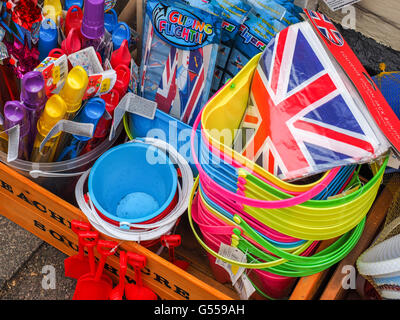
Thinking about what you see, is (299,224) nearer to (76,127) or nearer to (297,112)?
(297,112)

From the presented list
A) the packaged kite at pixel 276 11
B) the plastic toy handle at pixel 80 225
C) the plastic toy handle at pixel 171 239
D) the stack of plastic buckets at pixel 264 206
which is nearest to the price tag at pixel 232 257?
the stack of plastic buckets at pixel 264 206

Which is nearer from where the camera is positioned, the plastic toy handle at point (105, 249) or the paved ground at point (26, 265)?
the plastic toy handle at point (105, 249)

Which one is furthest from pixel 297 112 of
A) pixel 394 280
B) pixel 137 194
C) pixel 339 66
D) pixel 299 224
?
pixel 137 194

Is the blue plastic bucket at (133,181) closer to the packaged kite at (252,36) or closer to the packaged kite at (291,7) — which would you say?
the packaged kite at (252,36)

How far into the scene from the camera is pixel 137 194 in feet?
4.24

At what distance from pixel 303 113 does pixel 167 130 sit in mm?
419

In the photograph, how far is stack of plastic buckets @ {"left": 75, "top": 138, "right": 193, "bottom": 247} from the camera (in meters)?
1.09

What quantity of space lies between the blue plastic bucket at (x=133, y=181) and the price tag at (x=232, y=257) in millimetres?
179

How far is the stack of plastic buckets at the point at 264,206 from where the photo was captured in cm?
87

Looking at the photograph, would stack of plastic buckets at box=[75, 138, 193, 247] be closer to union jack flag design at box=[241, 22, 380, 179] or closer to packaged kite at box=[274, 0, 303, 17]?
union jack flag design at box=[241, 22, 380, 179]

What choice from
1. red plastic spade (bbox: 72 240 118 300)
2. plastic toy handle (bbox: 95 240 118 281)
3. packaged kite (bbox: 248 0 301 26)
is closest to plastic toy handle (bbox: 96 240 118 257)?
plastic toy handle (bbox: 95 240 118 281)

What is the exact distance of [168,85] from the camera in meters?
1.20

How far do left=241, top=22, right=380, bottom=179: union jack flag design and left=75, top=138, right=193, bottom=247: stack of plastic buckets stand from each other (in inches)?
10.8
